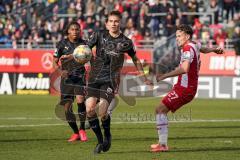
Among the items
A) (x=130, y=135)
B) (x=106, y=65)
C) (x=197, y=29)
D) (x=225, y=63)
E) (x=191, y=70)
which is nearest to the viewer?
(x=191, y=70)

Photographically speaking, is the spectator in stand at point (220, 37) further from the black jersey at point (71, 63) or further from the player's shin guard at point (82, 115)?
the player's shin guard at point (82, 115)

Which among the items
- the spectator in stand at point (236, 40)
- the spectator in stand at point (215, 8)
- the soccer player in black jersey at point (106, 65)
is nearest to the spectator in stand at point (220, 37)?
the spectator in stand at point (236, 40)

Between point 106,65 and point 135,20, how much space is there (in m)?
23.9

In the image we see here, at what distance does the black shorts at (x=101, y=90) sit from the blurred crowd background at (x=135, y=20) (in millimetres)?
20154

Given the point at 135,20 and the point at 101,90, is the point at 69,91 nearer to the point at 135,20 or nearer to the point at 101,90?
the point at 101,90

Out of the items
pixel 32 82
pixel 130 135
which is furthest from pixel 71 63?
pixel 32 82

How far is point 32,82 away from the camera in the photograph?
3566cm

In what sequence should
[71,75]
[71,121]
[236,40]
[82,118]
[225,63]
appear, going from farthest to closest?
[236,40] → [225,63] → [71,75] → [71,121] → [82,118]

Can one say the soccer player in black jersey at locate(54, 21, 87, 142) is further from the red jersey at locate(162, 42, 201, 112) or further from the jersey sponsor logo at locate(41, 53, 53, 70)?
the jersey sponsor logo at locate(41, 53, 53, 70)

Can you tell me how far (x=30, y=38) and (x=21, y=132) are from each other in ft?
74.4

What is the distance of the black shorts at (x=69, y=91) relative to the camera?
50.0 ft

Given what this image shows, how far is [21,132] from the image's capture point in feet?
54.1

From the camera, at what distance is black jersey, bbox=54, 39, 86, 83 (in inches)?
605

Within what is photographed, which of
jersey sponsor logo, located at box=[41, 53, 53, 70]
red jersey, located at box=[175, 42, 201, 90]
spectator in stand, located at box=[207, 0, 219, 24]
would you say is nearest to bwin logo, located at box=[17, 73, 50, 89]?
jersey sponsor logo, located at box=[41, 53, 53, 70]
